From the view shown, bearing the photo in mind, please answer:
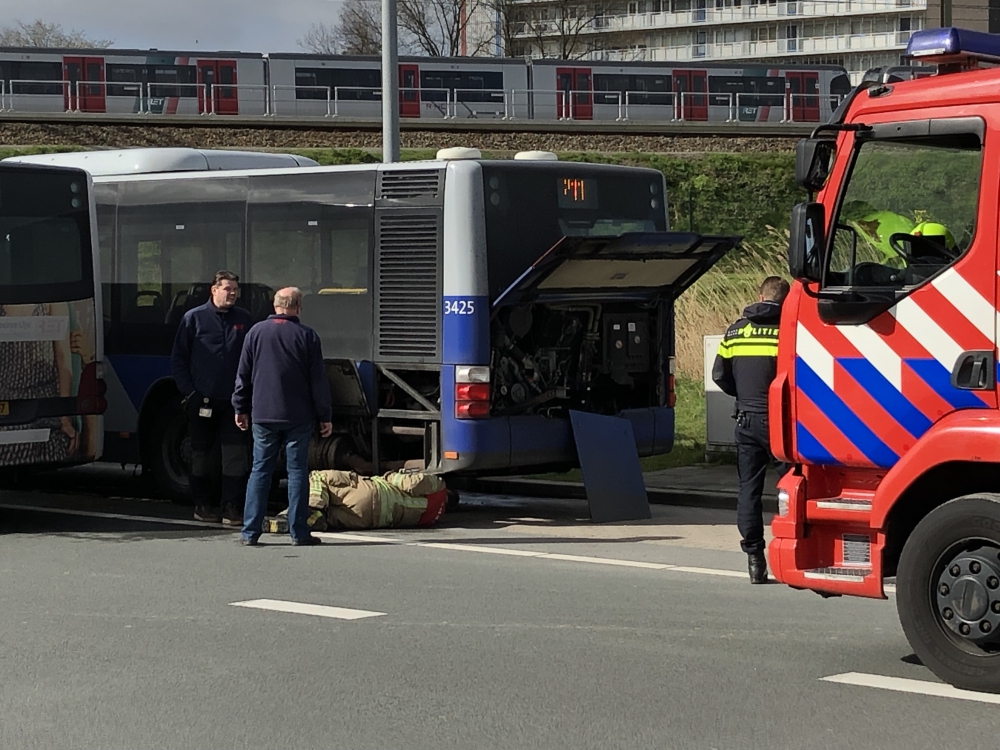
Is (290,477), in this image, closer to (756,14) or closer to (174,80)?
(174,80)

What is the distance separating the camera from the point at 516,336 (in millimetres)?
12898

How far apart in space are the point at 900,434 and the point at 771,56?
367ft

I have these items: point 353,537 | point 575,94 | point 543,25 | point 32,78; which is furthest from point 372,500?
point 543,25

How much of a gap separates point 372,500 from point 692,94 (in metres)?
52.5

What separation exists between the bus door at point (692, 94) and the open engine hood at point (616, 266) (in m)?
50.0

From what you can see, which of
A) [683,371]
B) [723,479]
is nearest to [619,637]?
[723,479]

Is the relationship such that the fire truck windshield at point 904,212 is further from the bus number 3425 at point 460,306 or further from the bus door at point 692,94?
the bus door at point 692,94

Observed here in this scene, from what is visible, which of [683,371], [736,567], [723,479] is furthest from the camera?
[683,371]

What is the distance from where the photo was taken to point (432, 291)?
1277 cm

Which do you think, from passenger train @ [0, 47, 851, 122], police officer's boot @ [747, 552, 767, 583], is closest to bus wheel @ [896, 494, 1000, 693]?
police officer's boot @ [747, 552, 767, 583]

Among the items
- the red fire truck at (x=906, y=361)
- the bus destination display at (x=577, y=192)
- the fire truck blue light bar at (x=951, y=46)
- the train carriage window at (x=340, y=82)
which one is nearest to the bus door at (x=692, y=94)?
the train carriage window at (x=340, y=82)

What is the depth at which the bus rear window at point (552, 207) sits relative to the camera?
12.7 meters

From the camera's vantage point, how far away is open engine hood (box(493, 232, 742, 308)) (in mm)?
12289

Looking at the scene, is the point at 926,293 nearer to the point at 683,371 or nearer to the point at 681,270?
the point at 681,270
